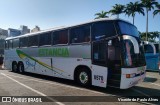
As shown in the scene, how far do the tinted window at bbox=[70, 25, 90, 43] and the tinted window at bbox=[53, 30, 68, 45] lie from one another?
541 mm

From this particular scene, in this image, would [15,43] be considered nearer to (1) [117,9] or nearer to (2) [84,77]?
(2) [84,77]

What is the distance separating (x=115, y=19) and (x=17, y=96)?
523cm

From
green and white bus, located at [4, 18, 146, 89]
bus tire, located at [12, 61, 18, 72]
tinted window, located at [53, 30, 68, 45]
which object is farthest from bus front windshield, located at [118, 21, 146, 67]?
bus tire, located at [12, 61, 18, 72]

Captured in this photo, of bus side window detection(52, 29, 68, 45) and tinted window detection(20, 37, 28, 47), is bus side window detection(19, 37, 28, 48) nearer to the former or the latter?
tinted window detection(20, 37, 28, 47)

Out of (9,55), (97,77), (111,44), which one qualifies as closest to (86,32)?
(111,44)

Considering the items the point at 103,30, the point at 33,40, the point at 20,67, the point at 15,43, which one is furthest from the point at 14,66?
the point at 103,30

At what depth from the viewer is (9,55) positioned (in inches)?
706

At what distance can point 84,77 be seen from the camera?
380 inches

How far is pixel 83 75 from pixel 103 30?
8.15 ft

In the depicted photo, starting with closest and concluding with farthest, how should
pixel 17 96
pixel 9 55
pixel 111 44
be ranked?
pixel 17 96 < pixel 111 44 < pixel 9 55

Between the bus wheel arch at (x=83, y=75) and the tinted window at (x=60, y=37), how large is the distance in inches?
70.4

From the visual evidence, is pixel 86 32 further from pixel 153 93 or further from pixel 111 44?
pixel 153 93

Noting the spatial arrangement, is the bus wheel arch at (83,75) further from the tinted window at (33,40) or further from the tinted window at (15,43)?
the tinted window at (15,43)

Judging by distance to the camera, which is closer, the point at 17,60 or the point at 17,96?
the point at 17,96
